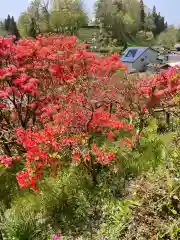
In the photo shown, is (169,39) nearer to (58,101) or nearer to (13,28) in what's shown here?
(13,28)

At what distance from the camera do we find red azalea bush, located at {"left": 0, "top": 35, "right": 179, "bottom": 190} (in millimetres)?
5039

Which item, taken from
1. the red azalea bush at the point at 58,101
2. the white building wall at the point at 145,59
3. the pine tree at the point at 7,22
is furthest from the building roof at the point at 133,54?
the red azalea bush at the point at 58,101

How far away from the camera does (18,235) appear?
4.15 metres

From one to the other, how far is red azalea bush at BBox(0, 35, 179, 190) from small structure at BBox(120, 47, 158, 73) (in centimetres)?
2371

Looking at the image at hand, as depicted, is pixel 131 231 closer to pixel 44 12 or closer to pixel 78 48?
pixel 78 48

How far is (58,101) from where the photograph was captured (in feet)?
23.4

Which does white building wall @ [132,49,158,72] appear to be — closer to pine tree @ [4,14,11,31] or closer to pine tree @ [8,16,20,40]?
pine tree @ [8,16,20,40]

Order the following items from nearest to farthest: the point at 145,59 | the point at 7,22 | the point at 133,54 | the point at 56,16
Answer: the point at 133,54 → the point at 145,59 → the point at 56,16 → the point at 7,22

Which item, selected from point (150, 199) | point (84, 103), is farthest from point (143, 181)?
point (84, 103)

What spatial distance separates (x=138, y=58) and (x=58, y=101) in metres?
26.8

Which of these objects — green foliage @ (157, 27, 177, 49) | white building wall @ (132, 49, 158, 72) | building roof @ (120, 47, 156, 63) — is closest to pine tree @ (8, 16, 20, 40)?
building roof @ (120, 47, 156, 63)

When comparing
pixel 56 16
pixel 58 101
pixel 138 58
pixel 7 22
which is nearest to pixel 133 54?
pixel 138 58

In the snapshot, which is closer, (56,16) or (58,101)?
(58,101)

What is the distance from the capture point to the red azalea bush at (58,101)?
198 inches
